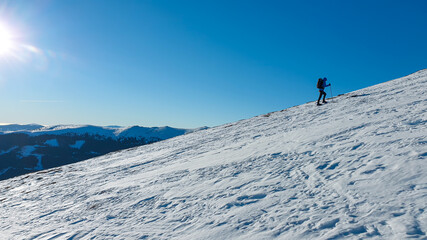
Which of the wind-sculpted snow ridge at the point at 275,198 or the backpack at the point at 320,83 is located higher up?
the backpack at the point at 320,83

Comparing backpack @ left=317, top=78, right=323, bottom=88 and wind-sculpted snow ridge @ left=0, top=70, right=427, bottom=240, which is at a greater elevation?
backpack @ left=317, top=78, right=323, bottom=88

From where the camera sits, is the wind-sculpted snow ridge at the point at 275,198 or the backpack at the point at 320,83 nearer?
the wind-sculpted snow ridge at the point at 275,198

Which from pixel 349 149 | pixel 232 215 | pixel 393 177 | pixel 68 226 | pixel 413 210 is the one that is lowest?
pixel 68 226

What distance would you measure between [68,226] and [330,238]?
6301 mm

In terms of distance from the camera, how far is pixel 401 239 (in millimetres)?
3117

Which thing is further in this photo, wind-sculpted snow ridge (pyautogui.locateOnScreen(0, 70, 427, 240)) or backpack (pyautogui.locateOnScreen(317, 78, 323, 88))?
backpack (pyautogui.locateOnScreen(317, 78, 323, 88))

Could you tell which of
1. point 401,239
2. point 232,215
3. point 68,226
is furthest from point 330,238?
point 68,226

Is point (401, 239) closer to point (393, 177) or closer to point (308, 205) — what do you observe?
point (308, 205)

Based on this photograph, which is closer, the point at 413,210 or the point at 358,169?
the point at 413,210

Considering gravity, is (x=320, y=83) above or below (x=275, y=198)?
above

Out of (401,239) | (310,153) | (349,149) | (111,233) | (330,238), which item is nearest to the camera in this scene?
(401,239)

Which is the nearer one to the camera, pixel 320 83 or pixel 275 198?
pixel 275 198

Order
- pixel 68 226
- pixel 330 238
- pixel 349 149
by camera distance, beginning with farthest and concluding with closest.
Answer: pixel 349 149, pixel 68 226, pixel 330 238

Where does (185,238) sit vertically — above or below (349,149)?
below
